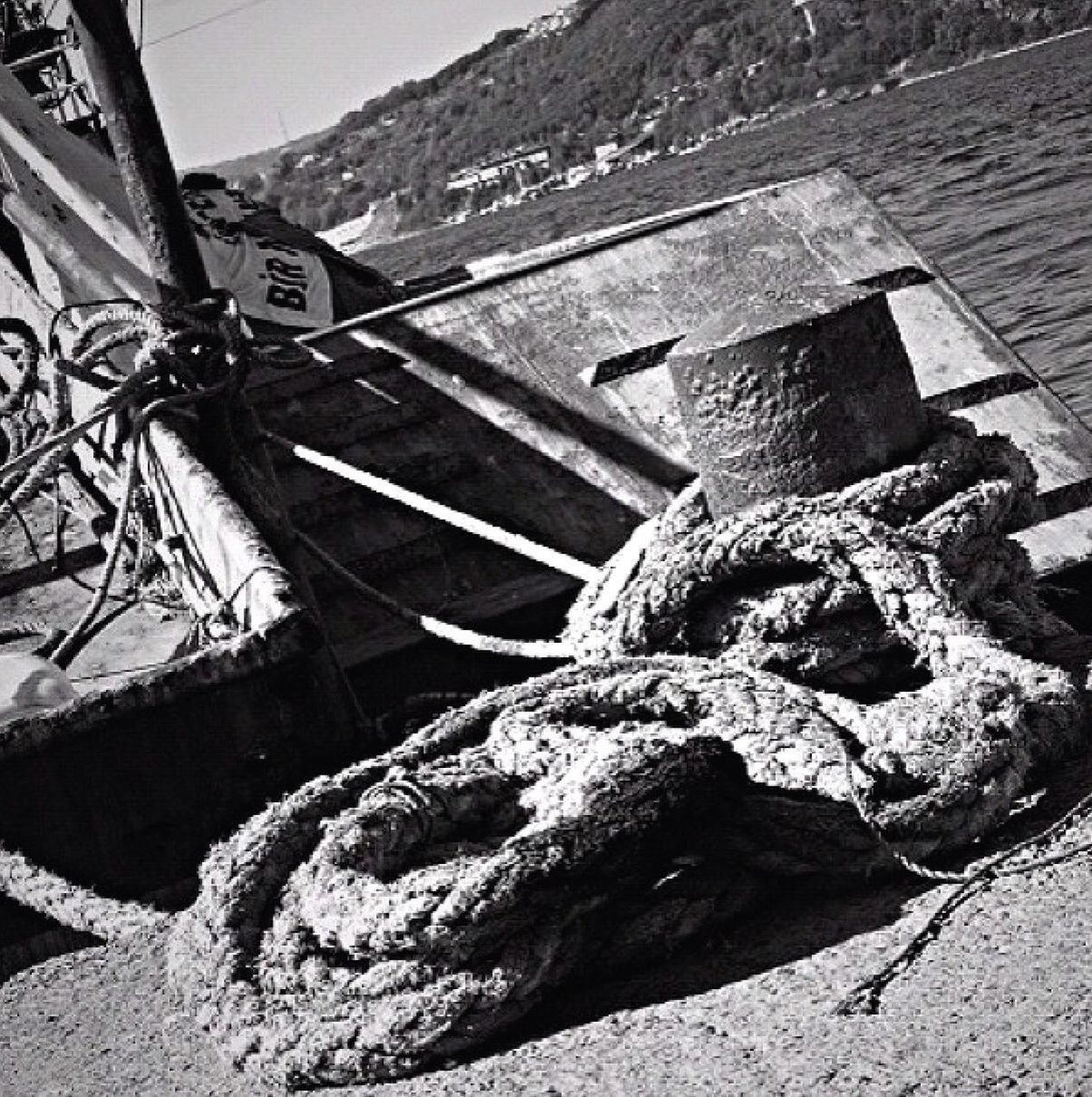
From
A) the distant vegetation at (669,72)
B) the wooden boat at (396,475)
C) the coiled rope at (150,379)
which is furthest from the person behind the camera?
the distant vegetation at (669,72)

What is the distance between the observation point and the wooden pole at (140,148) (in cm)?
591

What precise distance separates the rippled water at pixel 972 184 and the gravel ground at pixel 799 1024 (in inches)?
389

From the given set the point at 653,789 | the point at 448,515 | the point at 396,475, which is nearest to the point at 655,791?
the point at 653,789

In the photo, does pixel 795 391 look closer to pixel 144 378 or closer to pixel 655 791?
pixel 655 791

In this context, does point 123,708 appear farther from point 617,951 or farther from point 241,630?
point 617,951

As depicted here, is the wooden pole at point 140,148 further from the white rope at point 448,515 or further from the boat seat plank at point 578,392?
the boat seat plank at point 578,392

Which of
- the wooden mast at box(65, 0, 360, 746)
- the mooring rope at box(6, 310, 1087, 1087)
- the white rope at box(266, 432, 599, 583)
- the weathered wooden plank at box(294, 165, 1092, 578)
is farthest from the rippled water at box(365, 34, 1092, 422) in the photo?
the mooring rope at box(6, 310, 1087, 1087)

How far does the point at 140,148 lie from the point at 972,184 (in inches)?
1019

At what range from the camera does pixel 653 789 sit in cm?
405

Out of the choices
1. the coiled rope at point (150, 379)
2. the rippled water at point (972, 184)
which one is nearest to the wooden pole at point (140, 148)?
the coiled rope at point (150, 379)

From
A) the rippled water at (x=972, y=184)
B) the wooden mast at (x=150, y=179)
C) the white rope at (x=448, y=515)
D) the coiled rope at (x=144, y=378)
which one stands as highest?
the wooden mast at (x=150, y=179)

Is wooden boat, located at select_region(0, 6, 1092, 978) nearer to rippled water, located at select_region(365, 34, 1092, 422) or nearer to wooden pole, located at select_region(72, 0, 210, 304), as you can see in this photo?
wooden pole, located at select_region(72, 0, 210, 304)

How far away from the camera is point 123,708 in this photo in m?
4.96

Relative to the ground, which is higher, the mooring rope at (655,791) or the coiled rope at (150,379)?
the coiled rope at (150,379)
